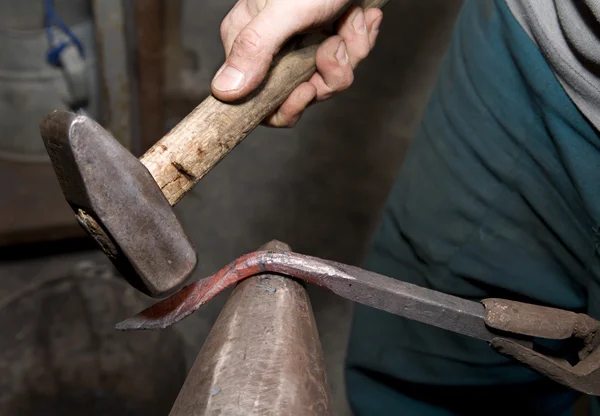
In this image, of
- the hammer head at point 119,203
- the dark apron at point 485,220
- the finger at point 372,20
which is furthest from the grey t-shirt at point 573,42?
the hammer head at point 119,203

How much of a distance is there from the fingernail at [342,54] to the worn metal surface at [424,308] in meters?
0.42

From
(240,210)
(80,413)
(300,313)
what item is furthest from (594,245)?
(240,210)

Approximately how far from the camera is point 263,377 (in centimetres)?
50

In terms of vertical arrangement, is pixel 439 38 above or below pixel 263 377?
below

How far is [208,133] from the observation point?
26.5 inches

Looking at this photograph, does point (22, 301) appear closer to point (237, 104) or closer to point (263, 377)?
point (237, 104)

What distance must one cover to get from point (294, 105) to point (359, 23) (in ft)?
0.56

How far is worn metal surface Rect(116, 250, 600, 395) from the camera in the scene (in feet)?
1.93

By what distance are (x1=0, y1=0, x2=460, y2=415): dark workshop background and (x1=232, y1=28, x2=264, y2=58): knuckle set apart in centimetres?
81

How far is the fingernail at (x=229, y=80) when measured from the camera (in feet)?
2.25

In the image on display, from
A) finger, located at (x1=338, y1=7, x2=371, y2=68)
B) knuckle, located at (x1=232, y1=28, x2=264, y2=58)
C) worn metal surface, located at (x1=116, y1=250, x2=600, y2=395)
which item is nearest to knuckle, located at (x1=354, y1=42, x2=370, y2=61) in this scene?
finger, located at (x1=338, y1=7, x2=371, y2=68)

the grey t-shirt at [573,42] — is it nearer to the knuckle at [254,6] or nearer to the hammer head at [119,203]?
the knuckle at [254,6]

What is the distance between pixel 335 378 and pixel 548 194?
40.1 inches

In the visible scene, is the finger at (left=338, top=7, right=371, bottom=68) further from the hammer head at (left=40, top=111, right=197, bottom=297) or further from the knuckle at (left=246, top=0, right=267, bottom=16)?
the hammer head at (left=40, top=111, right=197, bottom=297)
